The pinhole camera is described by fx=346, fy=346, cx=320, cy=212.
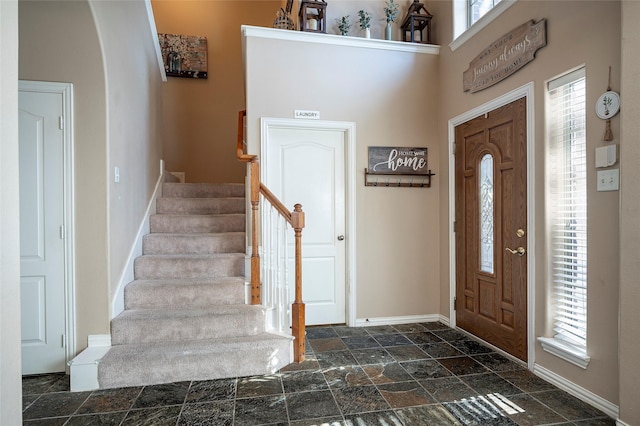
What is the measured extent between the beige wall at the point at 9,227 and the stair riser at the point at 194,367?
115 cm

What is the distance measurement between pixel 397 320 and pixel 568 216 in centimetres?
197

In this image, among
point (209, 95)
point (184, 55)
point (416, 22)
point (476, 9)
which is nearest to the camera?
point (476, 9)

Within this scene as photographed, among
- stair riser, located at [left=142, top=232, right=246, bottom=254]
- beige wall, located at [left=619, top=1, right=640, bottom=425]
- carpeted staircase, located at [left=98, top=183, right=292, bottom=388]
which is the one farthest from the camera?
stair riser, located at [left=142, top=232, right=246, bottom=254]

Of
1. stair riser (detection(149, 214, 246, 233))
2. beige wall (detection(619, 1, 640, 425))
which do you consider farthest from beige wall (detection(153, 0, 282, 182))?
beige wall (detection(619, 1, 640, 425))

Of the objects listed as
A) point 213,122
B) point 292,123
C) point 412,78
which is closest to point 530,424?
point 292,123

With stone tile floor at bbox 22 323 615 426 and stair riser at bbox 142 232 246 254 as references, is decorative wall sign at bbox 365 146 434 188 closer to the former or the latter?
stair riser at bbox 142 232 246 254

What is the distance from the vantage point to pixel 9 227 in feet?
3.98

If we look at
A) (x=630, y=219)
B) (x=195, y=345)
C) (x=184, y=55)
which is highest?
(x=184, y=55)

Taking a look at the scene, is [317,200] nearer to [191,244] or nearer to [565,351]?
[191,244]

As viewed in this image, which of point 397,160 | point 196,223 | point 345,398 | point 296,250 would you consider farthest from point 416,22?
point 345,398

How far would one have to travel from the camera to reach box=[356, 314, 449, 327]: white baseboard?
3639 mm

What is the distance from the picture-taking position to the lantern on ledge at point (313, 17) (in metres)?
3.55

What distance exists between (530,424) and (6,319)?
2.51 m

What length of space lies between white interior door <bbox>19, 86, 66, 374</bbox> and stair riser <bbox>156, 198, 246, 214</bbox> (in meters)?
1.38
